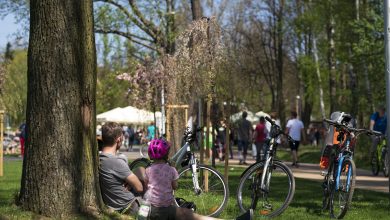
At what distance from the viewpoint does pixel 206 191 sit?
33.2 feet

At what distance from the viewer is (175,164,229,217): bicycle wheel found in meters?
9.86

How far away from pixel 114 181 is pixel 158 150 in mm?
781

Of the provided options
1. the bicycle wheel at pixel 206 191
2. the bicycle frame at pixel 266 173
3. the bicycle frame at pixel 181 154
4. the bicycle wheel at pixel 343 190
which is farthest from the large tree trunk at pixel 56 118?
the bicycle wheel at pixel 343 190

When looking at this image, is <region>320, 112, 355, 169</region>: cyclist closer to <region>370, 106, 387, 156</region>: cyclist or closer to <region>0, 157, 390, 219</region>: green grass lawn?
<region>0, 157, 390, 219</region>: green grass lawn

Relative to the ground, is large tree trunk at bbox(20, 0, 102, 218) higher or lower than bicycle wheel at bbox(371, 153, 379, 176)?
higher

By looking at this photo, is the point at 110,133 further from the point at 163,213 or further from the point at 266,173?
the point at 266,173

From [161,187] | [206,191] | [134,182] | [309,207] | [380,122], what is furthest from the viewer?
[380,122]

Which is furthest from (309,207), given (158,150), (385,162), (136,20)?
(136,20)

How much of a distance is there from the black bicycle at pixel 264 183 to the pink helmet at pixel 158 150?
2367mm

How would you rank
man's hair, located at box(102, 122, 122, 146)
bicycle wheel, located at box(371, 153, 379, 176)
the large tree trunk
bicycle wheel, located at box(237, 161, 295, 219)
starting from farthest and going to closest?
bicycle wheel, located at box(371, 153, 379, 176) < bicycle wheel, located at box(237, 161, 295, 219) < man's hair, located at box(102, 122, 122, 146) < the large tree trunk

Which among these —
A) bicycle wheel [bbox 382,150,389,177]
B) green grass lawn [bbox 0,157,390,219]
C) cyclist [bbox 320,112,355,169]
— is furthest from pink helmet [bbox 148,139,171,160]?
bicycle wheel [bbox 382,150,389,177]

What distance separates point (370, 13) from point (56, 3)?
22.0 m

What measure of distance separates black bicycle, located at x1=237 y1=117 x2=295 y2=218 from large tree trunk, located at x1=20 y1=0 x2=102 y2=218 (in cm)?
267

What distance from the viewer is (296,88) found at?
7056 centimetres
